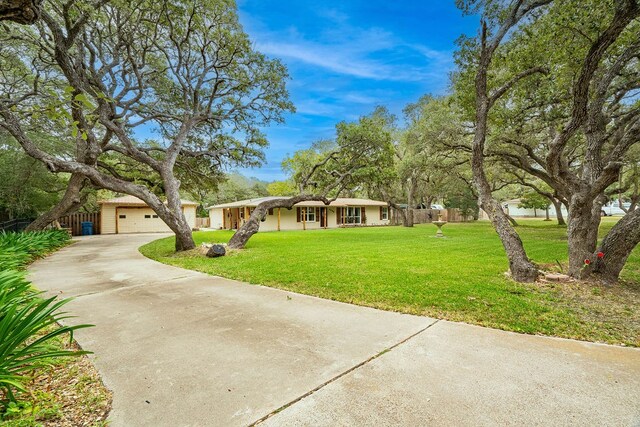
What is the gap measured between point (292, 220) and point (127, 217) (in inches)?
498

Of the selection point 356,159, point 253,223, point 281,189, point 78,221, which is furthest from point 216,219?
point 356,159

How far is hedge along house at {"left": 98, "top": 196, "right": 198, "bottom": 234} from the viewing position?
21756 mm

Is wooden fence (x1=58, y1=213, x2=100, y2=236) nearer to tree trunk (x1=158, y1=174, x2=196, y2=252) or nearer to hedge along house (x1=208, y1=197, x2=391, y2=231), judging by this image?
hedge along house (x1=208, y1=197, x2=391, y2=231)

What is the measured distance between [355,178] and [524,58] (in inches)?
339

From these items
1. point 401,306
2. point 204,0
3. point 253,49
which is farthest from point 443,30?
point 401,306

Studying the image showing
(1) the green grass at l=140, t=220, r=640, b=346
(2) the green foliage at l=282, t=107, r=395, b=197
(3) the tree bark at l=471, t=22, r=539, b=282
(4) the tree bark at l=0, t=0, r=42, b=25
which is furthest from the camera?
(2) the green foliage at l=282, t=107, r=395, b=197

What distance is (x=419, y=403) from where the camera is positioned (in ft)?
6.50

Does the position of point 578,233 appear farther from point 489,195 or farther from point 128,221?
point 128,221

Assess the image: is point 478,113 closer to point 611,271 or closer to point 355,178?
point 611,271

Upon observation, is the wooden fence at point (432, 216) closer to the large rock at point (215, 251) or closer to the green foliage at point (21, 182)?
the large rock at point (215, 251)

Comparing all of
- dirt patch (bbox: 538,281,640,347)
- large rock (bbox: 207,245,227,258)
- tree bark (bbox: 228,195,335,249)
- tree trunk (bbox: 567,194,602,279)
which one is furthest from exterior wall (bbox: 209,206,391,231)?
dirt patch (bbox: 538,281,640,347)

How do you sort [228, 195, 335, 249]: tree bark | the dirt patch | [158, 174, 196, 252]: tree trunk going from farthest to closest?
[228, 195, 335, 249]: tree bark → [158, 174, 196, 252]: tree trunk → the dirt patch

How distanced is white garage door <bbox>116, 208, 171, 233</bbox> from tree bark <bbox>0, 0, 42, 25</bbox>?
78.0 ft

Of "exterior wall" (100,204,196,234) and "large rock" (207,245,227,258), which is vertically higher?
"exterior wall" (100,204,196,234)
